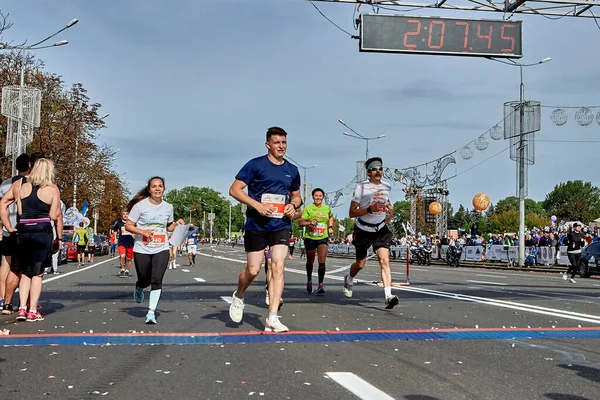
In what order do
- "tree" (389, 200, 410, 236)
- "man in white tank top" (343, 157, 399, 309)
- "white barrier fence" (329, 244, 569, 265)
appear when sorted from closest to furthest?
"man in white tank top" (343, 157, 399, 309)
"white barrier fence" (329, 244, 569, 265)
"tree" (389, 200, 410, 236)

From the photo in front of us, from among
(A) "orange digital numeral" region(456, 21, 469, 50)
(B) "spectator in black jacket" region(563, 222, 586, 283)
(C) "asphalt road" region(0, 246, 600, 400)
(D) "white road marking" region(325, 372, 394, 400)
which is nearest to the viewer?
(D) "white road marking" region(325, 372, 394, 400)

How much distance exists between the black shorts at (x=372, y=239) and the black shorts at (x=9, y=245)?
435cm

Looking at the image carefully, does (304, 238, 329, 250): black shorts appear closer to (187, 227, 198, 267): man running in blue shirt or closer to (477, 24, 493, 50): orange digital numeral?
(477, 24, 493, 50): orange digital numeral

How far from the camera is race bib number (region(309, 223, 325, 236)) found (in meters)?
12.3

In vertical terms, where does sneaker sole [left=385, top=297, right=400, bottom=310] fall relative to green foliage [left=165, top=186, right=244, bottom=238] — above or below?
below

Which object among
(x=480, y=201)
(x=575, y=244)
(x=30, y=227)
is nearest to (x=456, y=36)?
(x=30, y=227)

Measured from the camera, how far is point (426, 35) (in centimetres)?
1433

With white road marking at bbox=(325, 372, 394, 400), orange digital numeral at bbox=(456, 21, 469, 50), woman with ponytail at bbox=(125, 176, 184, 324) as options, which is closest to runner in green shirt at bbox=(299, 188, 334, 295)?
woman with ponytail at bbox=(125, 176, 184, 324)

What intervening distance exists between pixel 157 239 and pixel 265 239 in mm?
1598

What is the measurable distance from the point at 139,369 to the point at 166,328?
2.34 meters

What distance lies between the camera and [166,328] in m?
7.58

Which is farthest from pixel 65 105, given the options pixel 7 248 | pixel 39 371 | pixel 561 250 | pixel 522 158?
pixel 39 371

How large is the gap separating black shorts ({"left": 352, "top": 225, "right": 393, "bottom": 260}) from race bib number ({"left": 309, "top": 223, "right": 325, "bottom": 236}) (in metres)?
2.12

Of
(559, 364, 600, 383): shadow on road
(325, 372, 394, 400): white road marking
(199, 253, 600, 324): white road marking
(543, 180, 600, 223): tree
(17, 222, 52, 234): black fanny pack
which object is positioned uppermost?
(543, 180, 600, 223): tree
